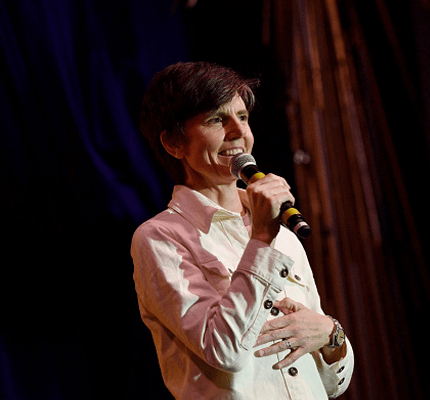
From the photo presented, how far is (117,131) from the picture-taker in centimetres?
192

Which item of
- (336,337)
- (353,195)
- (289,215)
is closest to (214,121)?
(289,215)

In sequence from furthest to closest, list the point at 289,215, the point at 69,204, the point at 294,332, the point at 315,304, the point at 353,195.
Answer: the point at 353,195
the point at 69,204
the point at 315,304
the point at 294,332
the point at 289,215

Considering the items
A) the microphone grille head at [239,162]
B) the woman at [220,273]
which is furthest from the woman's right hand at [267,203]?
the microphone grille head at [239,162]

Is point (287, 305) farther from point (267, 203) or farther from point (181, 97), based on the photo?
point (181, 97)

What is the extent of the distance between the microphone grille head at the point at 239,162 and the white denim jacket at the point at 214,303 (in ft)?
0.39

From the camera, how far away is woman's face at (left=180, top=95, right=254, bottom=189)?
1.42m

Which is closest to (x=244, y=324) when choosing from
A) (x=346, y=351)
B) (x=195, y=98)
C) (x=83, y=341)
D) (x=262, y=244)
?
(x=262, y=244)

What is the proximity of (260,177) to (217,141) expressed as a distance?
0.24 metres

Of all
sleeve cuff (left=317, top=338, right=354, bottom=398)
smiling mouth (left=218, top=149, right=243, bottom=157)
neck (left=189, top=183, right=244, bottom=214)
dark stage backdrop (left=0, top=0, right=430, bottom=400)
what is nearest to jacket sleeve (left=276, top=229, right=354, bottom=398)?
sleeve cuff (left=317, top=338, right=354, bottom=398)

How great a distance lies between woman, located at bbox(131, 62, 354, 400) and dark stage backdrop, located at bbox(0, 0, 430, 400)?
0.34m

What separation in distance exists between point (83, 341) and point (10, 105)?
0.80 metres

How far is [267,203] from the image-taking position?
117 cm

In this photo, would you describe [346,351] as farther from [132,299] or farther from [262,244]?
[132,299]

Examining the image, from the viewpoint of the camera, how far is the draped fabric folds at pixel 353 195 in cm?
209
